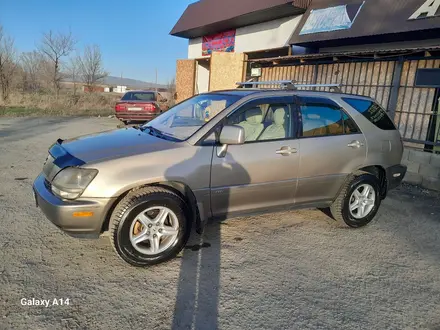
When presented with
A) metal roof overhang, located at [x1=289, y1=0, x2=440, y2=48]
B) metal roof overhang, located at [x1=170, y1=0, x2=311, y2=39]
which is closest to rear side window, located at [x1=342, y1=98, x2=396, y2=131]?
metal roof overhang, located at [x1=289, y1=0, x2=440, y2=48]

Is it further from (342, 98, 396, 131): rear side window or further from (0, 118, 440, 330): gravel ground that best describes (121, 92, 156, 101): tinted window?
(342, 98, 396, 131): rear side window

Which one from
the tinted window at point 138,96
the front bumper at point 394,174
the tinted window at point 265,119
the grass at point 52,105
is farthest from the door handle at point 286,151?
the grass at point 52,105

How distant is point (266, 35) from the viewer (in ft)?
38.3

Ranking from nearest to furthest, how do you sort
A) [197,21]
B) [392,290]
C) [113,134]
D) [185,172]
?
[392,290]
[185,172]
[113,134]
[197,21]

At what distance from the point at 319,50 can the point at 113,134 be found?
8.04 metres

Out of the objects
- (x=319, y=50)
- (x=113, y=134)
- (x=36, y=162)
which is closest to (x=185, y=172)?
(x=113, y=134)

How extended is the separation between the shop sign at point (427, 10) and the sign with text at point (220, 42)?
25.2ft

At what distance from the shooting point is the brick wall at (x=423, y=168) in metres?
6.05

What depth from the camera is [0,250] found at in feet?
10.5

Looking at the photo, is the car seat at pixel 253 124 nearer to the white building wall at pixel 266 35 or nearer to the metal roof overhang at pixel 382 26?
the metal roof overhang at pixel 382 26

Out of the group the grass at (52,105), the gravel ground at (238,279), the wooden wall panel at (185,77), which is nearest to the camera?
the gravel ground at (238,279)

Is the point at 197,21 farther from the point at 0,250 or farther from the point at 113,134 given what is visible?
the point at 0,250

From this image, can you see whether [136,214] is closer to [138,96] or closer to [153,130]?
[153,130]

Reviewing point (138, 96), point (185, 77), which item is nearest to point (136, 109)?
point (138, 96)
